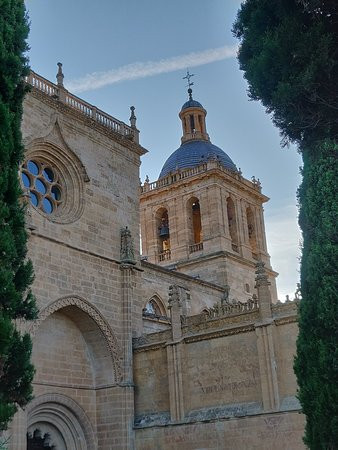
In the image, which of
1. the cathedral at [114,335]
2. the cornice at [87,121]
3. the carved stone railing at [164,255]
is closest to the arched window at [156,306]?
the cathedral at [114,335]

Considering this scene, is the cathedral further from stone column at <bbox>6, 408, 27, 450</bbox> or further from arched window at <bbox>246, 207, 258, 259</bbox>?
arched window at <bbox>246, 207, 258, 259</bbox>

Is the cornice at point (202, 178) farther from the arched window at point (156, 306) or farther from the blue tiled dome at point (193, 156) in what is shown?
the arched window at point (156, 306)

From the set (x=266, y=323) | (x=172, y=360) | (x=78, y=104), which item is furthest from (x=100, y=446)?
(x=78, y=104)

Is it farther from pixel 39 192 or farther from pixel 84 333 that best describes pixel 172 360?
pixel 39 192

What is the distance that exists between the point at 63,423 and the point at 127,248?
5.02 meters

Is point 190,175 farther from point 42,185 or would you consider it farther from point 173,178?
point 42,185

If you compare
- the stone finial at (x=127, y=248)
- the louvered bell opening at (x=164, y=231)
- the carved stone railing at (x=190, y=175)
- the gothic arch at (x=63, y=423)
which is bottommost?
the gothic arch at (x=63, y=423)

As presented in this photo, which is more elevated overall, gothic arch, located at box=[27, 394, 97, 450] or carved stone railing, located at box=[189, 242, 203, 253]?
carved stone railing, located at box=[189, 242, 203, 253]

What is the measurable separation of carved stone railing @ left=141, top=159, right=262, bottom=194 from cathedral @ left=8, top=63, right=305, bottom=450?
32.2 ft

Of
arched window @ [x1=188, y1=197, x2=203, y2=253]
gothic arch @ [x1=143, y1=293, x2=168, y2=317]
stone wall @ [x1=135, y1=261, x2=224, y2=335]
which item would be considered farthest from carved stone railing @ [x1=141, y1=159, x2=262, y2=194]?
gothic arch @ [x1=143, y1=293, x2=168, y2=317]

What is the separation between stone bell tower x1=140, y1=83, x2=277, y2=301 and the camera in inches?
1117

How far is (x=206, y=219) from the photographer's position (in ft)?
95.2

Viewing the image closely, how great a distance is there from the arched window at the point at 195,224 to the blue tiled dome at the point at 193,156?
1985 millimetres

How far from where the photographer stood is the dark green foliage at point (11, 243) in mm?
8375
